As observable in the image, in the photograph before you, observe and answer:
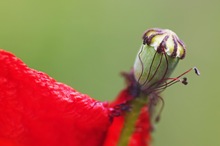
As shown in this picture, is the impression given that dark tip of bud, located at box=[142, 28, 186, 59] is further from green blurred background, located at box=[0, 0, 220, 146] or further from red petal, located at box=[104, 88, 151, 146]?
green blurred background, located at box=[0, 0, 220, 146]

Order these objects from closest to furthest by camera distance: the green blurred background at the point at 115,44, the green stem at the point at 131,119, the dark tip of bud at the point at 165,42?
the dark tip of bud at the point at 165,42 < the green stem at the point at 131,119 < the green blurred background at the point at 115,44

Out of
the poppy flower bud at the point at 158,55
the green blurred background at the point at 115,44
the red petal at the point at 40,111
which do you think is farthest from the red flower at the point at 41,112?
the green blurred background at the point at 115,44

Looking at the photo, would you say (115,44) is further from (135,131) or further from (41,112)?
(41,112)

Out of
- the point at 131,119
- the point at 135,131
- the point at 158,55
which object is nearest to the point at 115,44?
the point at 135,131

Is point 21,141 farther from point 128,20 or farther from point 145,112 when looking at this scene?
point 128,20

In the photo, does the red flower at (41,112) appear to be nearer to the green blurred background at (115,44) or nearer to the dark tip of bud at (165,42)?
the dark tip of bud at (165,42)

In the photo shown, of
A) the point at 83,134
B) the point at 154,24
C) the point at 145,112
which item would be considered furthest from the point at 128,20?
the point at 83,134
